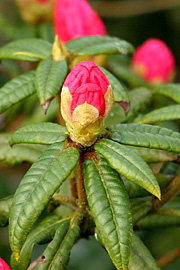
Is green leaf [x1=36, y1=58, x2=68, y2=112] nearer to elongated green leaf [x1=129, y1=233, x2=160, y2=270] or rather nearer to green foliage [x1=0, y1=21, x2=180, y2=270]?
green foliage [x1=0, y1=21, x2=180, y2=270]

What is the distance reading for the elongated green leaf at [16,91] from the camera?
93cm

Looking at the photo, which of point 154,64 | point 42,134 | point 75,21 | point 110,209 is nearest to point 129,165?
point 110,209

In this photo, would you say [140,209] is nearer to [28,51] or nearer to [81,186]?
[81,186]

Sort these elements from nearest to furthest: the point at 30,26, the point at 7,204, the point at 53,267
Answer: the point at 53,267
the point at 7,204
the point at 30,26

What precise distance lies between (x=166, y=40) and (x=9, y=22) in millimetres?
1280

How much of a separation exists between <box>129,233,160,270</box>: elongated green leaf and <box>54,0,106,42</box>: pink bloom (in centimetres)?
91

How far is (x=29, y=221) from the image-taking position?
0.69m

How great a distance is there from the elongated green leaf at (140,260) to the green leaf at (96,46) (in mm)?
509

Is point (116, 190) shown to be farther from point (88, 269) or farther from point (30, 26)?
point (30, 26)

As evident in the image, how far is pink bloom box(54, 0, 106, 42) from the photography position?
1.52 metres

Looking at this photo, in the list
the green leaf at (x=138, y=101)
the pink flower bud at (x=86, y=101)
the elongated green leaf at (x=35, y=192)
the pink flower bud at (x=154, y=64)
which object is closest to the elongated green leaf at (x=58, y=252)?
the elongated green leaf at (x=35, y=192)

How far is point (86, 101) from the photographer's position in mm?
708

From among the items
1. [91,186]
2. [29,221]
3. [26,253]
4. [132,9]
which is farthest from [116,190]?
[132,9]

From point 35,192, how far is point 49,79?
1.01ft
